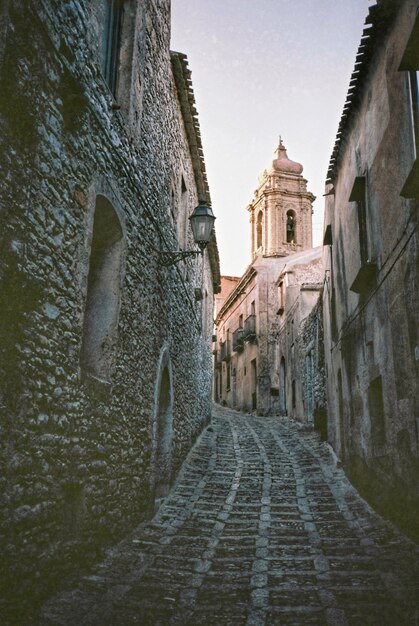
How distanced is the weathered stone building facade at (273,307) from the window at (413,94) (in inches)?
457

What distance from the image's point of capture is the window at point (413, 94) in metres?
5.18

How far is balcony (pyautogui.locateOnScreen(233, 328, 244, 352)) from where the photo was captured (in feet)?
92.5

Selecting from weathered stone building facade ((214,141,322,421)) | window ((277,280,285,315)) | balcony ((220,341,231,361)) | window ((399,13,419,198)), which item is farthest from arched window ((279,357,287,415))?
window ((399,13,419,198))

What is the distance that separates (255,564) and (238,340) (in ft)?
75.7

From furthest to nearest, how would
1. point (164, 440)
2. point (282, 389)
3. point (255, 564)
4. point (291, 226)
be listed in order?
point (291, 226) < point (282, 389) < point (164, 440) < point (255, 564)

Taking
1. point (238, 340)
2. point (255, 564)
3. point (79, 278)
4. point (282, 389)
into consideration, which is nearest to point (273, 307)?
point (238, 340)

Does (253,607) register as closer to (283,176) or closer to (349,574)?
(349,574)

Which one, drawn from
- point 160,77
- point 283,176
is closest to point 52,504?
point 160,77

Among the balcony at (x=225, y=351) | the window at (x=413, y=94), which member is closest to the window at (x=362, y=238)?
the window at (x=413, y=94)

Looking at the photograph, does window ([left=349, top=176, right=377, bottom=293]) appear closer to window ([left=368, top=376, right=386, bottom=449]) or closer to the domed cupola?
window ([left=368, top=376, right=386, bottom=449])

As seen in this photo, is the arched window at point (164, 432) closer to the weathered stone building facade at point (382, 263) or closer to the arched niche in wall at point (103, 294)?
the arched niche in wall at point (103, 294)

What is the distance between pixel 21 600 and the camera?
3.55 metres

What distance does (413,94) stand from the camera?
5.56 meters

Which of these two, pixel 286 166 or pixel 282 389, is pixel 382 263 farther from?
pixel 286 166
